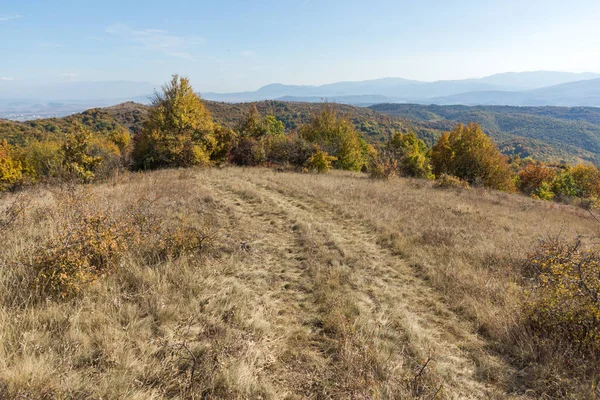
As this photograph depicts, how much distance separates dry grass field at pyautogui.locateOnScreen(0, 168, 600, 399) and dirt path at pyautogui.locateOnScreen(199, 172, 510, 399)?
0.07ft

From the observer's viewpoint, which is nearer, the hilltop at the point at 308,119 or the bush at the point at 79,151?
the bush at the point at 79,151

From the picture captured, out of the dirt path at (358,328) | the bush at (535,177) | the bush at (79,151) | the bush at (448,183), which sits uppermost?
the bush at (79,151)

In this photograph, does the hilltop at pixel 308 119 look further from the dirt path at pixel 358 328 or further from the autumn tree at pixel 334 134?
the dirt path at pixel 358 328

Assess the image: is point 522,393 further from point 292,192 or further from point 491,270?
point 292,192

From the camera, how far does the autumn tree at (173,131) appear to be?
1939 cm

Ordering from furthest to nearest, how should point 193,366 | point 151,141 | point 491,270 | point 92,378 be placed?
point 151,141, point 491,270, point 193,366, point 92,378

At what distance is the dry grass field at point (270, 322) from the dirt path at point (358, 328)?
20mm

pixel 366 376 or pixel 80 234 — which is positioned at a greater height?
pixel 80 234

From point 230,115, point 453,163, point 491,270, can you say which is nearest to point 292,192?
point 491,270

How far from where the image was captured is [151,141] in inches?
769

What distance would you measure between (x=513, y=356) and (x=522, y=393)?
0.68 m

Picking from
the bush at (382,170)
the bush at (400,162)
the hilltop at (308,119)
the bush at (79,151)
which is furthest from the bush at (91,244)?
→ the hilltop at (308,119)

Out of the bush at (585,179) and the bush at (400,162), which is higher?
the bush at (400,162)

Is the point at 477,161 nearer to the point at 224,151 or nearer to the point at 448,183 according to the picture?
the point at 448,183
